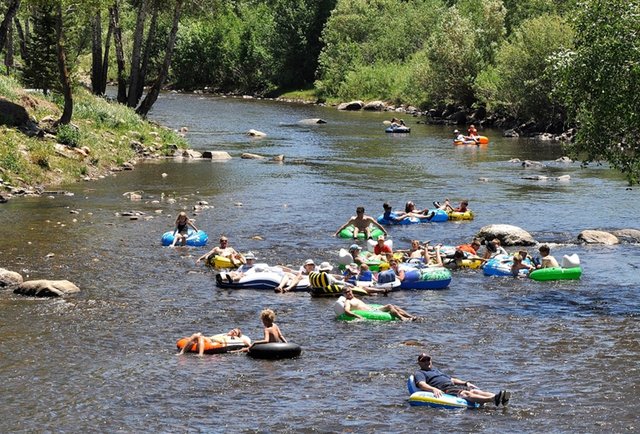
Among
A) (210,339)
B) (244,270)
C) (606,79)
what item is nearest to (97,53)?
(244,270)

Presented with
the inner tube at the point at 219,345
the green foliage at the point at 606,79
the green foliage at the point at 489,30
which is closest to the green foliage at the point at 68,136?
the green foliage at the point at 606,79

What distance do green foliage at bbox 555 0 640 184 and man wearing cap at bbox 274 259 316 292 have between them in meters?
7.86

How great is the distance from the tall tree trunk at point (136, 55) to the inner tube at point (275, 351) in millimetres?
40504

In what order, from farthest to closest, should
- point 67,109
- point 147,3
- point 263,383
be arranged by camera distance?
point 147,3, point 67,109, point 263,383

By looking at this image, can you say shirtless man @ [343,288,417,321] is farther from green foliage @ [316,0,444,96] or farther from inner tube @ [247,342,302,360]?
green foliage @ [316,0,444,96]

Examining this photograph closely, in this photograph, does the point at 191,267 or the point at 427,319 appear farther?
the point at 191,267

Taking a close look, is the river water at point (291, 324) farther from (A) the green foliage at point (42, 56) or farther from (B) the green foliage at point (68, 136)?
(A) the green foliage at point (42, 56)

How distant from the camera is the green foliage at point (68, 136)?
43.9m

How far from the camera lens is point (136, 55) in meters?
58.5

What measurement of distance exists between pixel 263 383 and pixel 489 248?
1236cm

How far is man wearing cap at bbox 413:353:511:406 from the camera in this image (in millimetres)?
17578

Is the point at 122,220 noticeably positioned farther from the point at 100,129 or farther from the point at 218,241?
the point at 100,129

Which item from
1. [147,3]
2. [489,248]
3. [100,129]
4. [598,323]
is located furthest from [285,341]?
[147,3]

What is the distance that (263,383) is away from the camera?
1916cm
